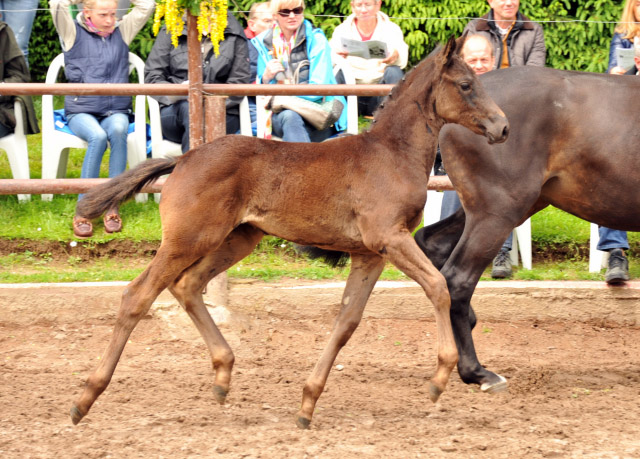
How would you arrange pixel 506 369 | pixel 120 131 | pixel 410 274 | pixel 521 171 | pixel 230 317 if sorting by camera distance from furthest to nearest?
pixel 120 131
pixel 230 317
pixel 506 369
pixel 521 171
pixel 410 274

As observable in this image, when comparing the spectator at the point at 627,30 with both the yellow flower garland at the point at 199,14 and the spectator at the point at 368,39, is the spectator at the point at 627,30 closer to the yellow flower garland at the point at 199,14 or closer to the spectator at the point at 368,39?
the spectator at the point at 368,39

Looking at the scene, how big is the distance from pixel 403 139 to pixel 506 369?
5.67 feet

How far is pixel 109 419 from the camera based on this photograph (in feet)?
14.0

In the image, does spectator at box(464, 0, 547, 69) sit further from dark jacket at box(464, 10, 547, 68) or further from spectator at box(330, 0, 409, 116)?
spectator at box(330, 0, 409, 116)

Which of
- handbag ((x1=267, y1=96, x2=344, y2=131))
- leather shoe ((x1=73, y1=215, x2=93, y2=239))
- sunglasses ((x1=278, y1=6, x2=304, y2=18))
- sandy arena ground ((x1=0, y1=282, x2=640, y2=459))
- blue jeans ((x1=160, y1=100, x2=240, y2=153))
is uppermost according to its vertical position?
sunglasses ((x1=278, y1=6, x2=304, y2=18))

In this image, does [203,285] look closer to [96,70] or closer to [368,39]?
[96,70]

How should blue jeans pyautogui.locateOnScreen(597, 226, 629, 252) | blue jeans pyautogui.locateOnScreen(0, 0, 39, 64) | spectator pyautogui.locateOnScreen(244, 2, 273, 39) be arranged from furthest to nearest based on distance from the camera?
blue jeans pyautogui.locateOnScreen(0, 0, 39, 64) → spectator pyautogui.locateOnScreen(244, 2, 273, 39) → blue jeans pyautogui.locateOnScreen(597, 226, 629, 252)

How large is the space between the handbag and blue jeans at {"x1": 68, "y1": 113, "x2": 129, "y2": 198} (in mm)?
1263

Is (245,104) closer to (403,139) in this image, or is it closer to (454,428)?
(403,139)

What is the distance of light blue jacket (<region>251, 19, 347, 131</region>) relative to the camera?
283 inches

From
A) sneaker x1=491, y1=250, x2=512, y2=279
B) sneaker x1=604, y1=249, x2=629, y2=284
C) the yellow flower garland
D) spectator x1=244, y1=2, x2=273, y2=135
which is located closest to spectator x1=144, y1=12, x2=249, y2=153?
spectator x1=244, y1=2, x2=273, y2=135

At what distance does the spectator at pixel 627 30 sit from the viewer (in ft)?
20.2

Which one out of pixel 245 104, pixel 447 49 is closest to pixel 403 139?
pixel 447 49

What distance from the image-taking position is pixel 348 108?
723 centimetres
